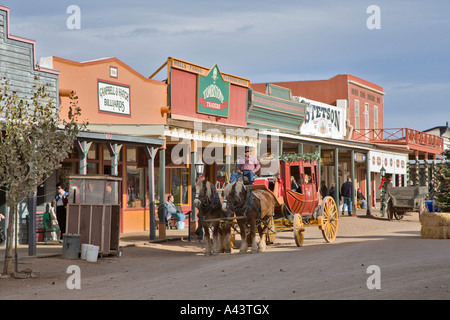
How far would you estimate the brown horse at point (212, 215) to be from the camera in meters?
15.4

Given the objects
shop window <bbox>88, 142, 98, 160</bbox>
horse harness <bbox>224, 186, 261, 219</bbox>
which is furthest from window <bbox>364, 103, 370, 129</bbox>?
horse harness <bbox>224, 186, 261, 219</bbox>

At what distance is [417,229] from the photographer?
82.9 feet

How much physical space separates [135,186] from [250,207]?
861 centimetres

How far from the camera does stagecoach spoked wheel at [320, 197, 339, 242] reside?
1862cm

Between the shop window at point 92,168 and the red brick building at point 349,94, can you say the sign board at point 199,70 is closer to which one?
the shop window at point 92,168

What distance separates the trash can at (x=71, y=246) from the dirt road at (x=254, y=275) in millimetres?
232

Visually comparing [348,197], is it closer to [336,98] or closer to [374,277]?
[336,98]

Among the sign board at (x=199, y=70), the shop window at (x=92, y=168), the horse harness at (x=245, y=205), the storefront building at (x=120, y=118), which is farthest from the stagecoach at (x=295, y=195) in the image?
the sign board at (x=199, y=70)

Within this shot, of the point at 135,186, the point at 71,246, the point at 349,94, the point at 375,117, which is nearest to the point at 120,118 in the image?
the point at 135,186

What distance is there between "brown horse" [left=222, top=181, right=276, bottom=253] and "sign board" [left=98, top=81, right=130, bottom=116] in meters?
6.77

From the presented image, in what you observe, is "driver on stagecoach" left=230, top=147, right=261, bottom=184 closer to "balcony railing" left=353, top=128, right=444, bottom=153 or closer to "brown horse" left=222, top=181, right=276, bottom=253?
"brown horse" left=222, top=181, right=276, bottom=253

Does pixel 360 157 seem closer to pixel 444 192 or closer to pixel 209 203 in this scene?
pixel 444 192
